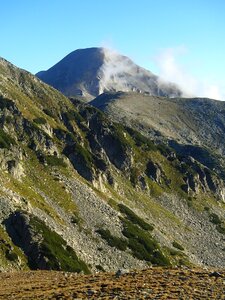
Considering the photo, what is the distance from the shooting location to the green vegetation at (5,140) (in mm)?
107963

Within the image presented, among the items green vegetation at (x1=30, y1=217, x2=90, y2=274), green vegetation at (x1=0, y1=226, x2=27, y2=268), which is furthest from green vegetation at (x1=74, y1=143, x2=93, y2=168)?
green vegetation at (x1=0, y1=226, x2=27, y2=268)

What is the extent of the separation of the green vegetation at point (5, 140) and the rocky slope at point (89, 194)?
40 cm

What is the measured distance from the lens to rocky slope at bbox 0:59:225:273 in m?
83.8

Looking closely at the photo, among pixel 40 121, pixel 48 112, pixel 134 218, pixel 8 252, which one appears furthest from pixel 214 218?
pixel 8 252

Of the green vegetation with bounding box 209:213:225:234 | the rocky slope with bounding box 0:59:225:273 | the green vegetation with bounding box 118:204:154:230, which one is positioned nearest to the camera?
the rocky slope with bounding box 0:59:225:273

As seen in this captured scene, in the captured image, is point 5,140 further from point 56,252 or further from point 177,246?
point 177,246

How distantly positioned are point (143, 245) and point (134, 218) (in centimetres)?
1396

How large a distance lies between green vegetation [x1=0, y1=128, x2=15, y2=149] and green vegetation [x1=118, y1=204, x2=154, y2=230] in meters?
35.0

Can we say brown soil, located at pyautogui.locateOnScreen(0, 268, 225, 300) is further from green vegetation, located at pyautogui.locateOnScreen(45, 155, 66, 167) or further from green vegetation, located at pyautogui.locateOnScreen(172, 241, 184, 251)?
green vegetation, located at pyautogui.locateOnScreen(45, 155, 66, 167)

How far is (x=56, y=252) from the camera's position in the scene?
79.9 m

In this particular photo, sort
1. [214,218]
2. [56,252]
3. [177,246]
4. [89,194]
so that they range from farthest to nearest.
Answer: [214,218], [177,246], [89,194], [56,252]

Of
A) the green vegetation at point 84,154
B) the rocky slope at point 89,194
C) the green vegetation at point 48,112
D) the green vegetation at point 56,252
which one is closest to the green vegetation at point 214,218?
the rocky slope at point 89,194

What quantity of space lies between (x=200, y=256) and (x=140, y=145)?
6705cm

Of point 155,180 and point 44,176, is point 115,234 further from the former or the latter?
point 155,180
